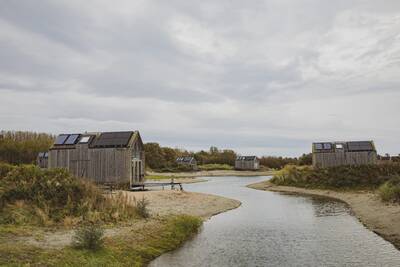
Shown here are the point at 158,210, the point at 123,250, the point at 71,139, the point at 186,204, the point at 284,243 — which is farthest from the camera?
the point at 71,139

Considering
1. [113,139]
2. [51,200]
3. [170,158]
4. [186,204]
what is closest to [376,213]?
[186,204]

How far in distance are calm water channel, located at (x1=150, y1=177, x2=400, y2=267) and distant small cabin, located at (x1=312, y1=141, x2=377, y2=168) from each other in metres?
30.5

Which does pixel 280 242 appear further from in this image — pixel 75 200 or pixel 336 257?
pixel 75 200

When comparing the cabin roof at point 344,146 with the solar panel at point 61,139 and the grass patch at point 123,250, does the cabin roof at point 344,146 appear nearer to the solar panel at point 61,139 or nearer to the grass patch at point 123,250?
the solar panel at point 61,139

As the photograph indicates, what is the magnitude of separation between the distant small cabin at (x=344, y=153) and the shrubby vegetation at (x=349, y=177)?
15.4ft

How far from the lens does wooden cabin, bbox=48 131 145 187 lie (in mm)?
42281

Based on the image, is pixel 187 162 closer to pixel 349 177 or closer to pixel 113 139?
pixel 349 177

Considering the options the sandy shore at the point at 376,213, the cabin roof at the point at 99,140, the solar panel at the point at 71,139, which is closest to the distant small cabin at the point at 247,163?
the sandy shore at the point at 376,213

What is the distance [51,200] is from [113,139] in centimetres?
2185

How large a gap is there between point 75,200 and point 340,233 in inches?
594

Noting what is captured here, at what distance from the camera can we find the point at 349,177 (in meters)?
49.6

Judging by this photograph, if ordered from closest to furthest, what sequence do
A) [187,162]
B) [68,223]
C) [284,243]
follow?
[68,223] → [284,243] → [187,162]

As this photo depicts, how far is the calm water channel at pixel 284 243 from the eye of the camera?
16.6m

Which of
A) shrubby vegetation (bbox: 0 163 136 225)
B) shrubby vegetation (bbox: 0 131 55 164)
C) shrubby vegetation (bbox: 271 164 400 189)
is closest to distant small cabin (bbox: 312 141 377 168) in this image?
shrubby vegetation (bbox: 271 164 400 189)
